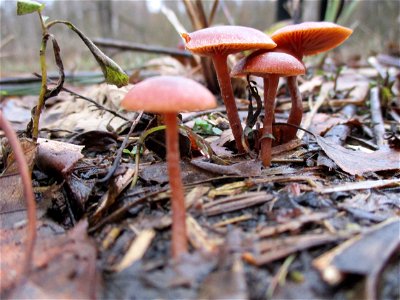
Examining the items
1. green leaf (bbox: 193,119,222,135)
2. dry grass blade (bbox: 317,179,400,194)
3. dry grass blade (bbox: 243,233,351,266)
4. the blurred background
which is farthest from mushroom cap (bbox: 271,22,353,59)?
the blurred background

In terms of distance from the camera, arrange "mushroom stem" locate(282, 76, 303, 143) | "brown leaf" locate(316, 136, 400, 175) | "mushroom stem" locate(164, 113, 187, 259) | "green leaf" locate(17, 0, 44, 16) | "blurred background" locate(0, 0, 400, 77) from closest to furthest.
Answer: "mushroom stem" locate(164, 113, 187, 259)
"green leaf" locate(17, 0, 44, 16)
"brown leaf" locate(316, 136, 400, 175)
"mushroom stem" locate(282, 76, 303, 143)
"blurred background" locate(0, 0, 400, 77)

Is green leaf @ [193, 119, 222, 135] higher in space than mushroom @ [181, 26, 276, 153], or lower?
lower

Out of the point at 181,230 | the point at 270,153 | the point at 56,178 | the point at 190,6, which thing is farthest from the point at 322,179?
the point at 190,6

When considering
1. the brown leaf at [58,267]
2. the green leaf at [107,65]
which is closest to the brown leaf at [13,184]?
the brown leaf at [58,267]

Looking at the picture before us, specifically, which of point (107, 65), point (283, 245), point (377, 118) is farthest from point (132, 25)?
point (283, 245)

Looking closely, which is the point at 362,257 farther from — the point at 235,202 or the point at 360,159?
the point at 360,159

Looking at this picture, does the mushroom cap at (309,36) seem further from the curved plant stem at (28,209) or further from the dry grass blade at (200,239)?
the curved plant stem at (28,209)

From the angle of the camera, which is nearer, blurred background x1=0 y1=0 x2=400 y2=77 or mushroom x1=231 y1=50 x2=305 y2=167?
mushroom x1=231 y1=50 x2=305 y2=167

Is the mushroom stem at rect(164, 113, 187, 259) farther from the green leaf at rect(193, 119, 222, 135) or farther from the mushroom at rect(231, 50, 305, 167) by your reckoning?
the green leaf at rect(193, 119, 222, 135)
